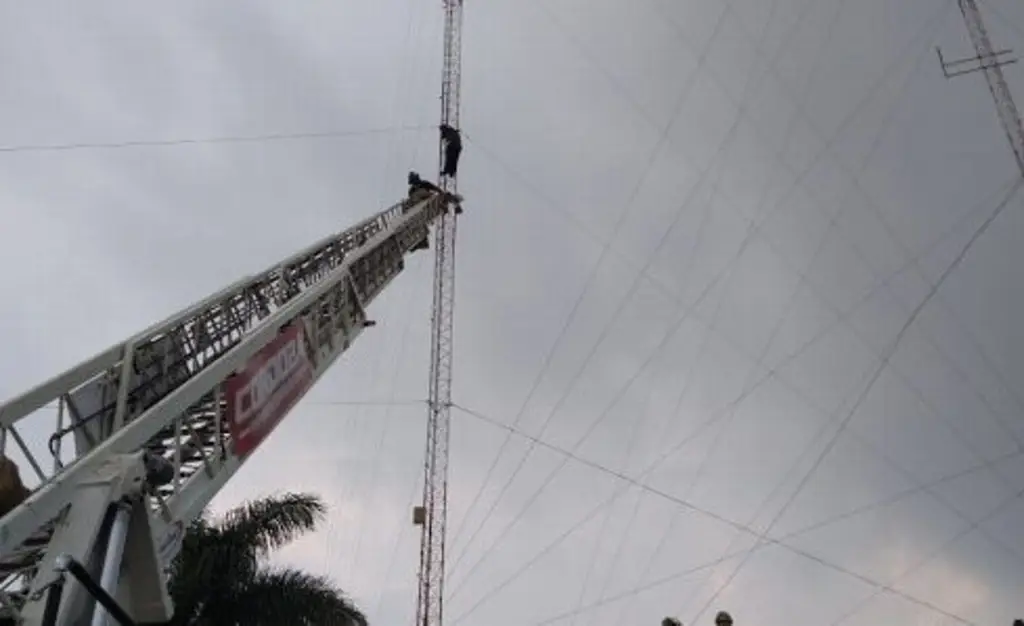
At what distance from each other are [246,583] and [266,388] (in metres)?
8.59

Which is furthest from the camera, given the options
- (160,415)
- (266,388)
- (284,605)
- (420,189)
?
(420,189)

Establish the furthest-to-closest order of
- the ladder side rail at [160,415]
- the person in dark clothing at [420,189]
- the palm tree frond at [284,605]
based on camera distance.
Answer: the person in dark clothing at [420,189], the palm tree frond at [284,605], the ladder side rail at [160,415]

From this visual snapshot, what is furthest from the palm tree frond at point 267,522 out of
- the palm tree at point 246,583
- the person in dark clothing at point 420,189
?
the person in dark clothing at point 420,189

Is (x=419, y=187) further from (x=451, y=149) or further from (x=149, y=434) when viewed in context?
(x=149, y=434)

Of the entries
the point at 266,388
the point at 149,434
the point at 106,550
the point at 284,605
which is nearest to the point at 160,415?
the point at 149,434

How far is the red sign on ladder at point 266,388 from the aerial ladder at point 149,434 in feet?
0.10

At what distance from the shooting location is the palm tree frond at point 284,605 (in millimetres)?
21922

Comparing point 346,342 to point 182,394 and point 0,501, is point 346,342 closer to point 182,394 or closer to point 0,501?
point 182,394

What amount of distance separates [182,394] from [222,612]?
35.1 ft

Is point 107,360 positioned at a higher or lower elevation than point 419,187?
lower

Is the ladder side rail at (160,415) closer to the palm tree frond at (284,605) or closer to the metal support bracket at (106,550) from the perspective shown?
the metal support bracket at (106,550)

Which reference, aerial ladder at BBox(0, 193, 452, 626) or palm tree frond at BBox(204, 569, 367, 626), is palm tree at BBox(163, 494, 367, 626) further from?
aerial ladder at BBox(0, 193, 452, 626)

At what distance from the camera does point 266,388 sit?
15.7 metres

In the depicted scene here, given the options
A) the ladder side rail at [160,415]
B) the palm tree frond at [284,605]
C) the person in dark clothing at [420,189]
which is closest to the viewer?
the ladder side rail at [160,415]
